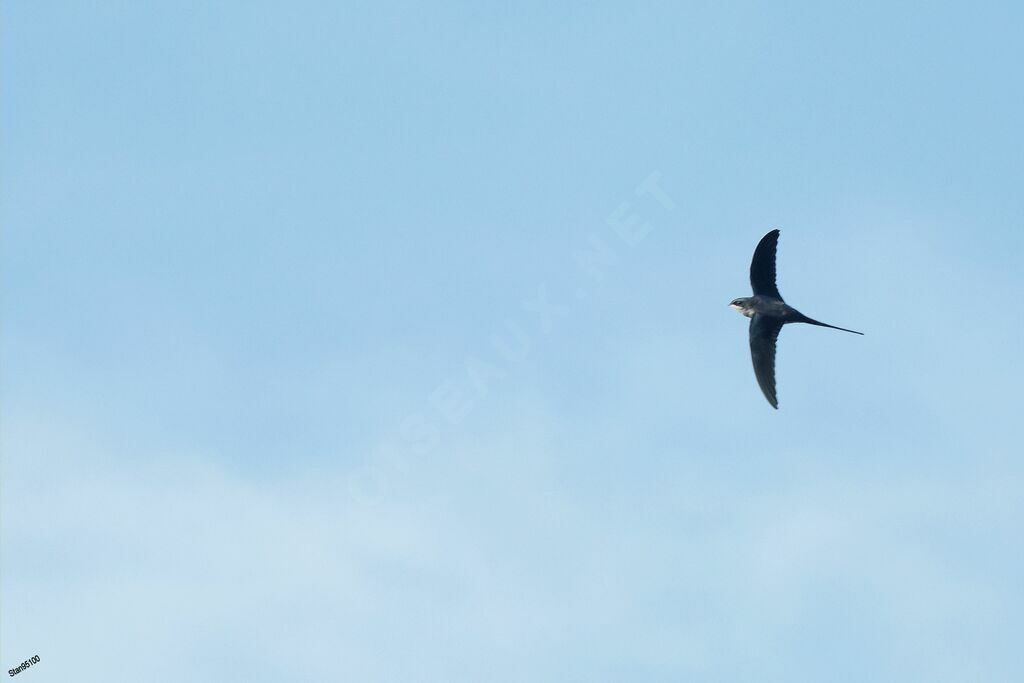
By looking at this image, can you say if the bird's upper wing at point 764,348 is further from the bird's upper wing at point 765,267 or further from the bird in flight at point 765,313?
the bird's upper wing at point 765,267

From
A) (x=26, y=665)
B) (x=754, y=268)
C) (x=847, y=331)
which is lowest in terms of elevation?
(x=26, y=665)

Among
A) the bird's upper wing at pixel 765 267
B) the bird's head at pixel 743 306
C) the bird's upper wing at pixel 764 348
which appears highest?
the bird's upper wing at pixel 765 267

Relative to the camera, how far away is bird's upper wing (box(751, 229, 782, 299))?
51406 mm

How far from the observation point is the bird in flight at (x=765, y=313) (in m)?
51.1

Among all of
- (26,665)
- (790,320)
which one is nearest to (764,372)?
(790,320)

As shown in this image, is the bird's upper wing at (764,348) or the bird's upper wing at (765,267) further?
the bird's upper wing at (765,267)

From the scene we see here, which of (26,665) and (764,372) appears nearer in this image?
(26,665)

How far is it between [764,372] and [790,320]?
243 cm

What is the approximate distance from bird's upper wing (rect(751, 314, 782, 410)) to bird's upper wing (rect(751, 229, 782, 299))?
1.22 meters

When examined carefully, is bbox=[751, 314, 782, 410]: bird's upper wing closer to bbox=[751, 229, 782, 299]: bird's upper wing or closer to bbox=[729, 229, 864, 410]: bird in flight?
bbox=[729, 229, 864, 410]: bird in flight

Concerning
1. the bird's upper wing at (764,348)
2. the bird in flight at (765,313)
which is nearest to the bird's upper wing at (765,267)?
the bird in flight at (765,313)

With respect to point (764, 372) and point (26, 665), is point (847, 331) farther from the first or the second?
point (26, 665)

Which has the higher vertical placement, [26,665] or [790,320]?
[790,320]

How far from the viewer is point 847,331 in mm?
48344
